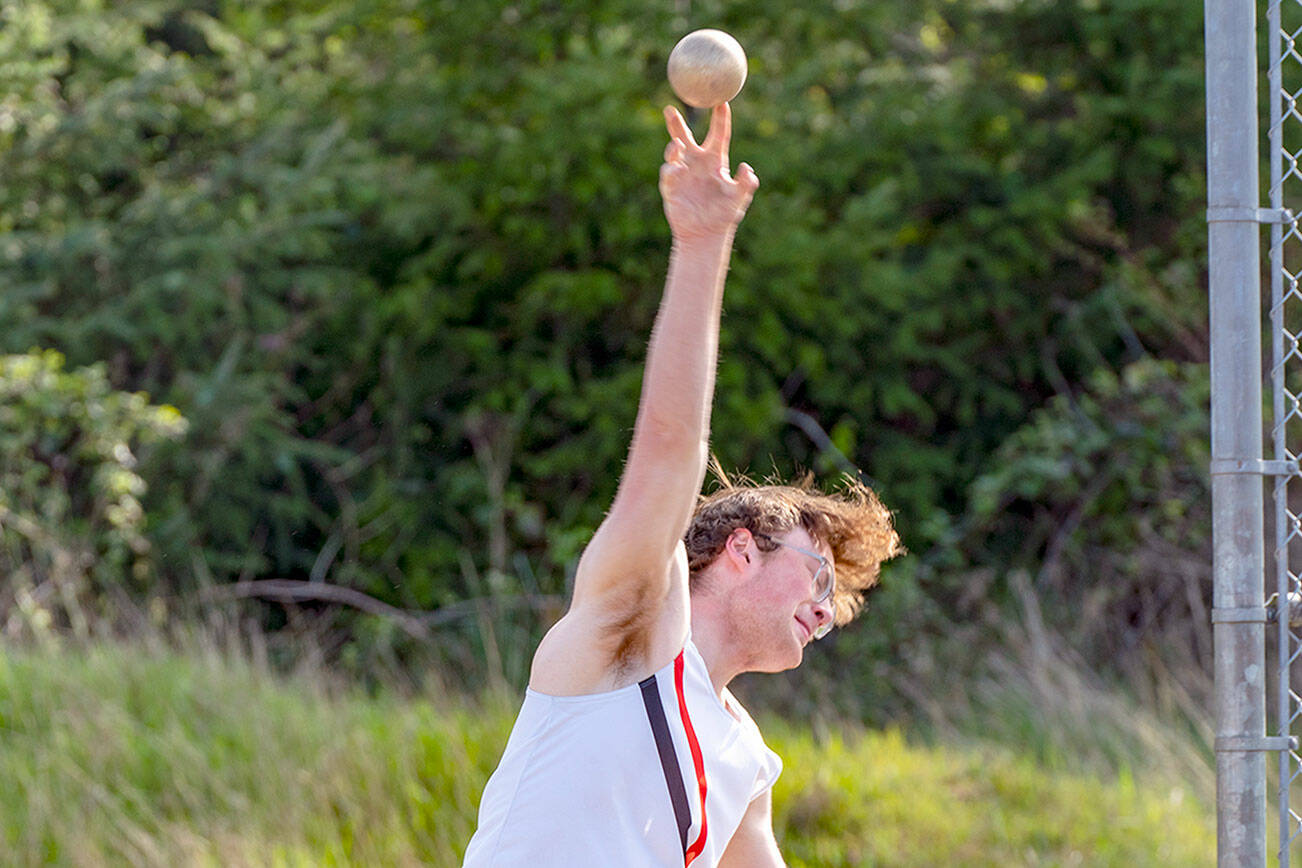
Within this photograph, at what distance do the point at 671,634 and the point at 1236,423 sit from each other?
114 cm

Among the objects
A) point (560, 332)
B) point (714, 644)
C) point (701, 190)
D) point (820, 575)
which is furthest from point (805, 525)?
point (560, 332)

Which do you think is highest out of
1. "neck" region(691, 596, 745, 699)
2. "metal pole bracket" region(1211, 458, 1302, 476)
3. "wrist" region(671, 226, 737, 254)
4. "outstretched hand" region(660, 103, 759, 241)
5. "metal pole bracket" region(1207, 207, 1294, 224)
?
"metal pole bracket" region(1207, 207, 1294, 224)

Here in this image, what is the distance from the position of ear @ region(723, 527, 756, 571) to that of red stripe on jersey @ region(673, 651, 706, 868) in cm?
25

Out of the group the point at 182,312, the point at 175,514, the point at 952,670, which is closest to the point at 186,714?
the point at 175,514

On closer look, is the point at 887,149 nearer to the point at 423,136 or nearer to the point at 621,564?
the point at 423,136

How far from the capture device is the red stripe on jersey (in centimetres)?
202

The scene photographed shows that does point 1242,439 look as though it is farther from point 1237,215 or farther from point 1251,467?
point 1237,215

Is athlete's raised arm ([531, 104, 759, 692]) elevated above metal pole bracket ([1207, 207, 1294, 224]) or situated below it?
below

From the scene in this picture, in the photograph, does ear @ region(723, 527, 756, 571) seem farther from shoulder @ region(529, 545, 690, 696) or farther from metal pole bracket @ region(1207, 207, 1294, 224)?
metal pole bracket @ region(1207, 207, 1294, 224)

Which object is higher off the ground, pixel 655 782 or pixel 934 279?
pixel 934 279

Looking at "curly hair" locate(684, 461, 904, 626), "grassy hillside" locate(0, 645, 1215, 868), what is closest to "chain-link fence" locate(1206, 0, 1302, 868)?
"curly hair" locate(684, 461, 904, 626)

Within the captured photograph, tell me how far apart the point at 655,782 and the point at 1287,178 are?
162cm

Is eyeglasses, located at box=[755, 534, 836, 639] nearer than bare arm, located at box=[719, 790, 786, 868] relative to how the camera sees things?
Yes

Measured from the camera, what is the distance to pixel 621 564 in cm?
186
